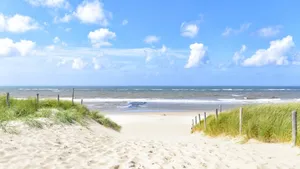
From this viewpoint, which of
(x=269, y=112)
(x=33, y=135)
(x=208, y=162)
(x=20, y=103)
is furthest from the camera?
(x=20, y=103)

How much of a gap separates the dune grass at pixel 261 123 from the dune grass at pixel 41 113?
6675 mm

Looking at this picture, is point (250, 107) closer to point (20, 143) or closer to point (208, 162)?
point (208, 162)

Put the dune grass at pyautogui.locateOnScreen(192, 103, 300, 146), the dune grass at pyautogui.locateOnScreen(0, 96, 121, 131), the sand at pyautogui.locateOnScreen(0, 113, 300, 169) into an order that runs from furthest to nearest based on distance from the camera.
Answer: the dune grass at pyautogui.locateOnScreen(0, 96, 121, 131), the dune grass at pyautogui.locateOnScreen(192, 103, 300, 146), the sand at pyautogui.locateOnScreen(0, 113, 300, 169)

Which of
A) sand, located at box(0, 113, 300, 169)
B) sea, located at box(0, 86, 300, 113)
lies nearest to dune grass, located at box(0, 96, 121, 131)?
sand, located at box(0, 113, 300, 169)

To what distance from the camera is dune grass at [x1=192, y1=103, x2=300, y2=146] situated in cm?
1168

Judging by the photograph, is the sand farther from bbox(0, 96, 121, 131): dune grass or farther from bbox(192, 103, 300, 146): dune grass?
bbox(0, 96, 121, 131): dune grass

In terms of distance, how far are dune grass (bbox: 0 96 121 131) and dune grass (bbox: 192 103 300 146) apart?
6.67 meters

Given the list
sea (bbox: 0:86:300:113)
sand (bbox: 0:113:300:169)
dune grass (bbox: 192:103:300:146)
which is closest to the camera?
sand (bbox: 0:113:300:169)

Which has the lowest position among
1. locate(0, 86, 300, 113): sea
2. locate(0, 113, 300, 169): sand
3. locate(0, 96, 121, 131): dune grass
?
locate(0, 86, 300, 113): sea

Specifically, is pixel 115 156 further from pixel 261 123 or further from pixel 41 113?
pixel 41 113

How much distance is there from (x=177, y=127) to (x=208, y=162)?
58.1 feet

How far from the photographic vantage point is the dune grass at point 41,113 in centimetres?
1269

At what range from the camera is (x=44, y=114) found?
1459 centimetres

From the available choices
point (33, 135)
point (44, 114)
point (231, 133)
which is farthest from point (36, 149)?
point (231, 133)
